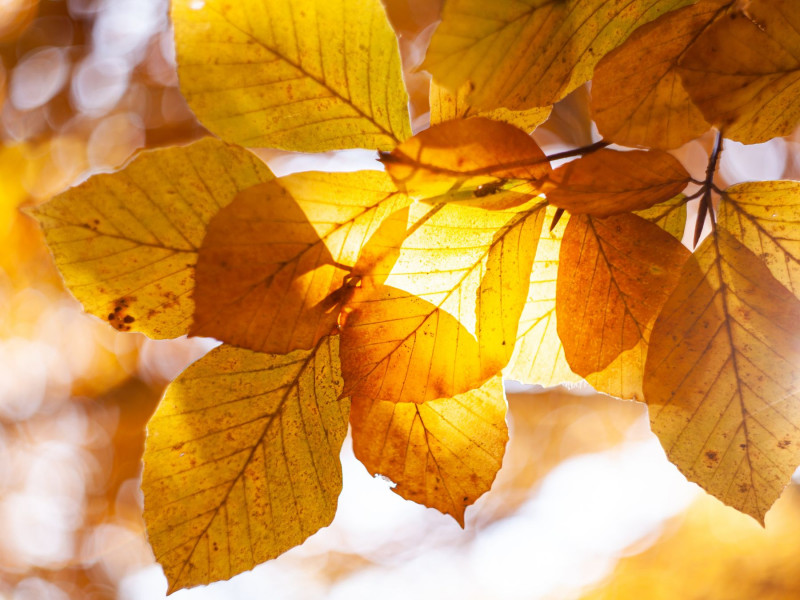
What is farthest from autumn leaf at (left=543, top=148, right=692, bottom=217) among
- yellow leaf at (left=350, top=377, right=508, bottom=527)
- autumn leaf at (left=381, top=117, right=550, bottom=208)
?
yellow leaf at (left=350, top=377, right=508, bottom=527)

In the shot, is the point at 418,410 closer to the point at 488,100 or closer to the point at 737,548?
the point at 488,100

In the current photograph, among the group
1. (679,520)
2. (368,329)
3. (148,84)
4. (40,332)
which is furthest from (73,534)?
(368,329)

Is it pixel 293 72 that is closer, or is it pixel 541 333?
pixel 293 72

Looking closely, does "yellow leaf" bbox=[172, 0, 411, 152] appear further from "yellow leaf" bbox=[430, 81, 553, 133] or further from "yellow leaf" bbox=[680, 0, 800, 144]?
"yellow leaf" bbox=[680, 0, 800, 144]

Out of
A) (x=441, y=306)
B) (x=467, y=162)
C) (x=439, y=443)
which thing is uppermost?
(x=467, y=162)

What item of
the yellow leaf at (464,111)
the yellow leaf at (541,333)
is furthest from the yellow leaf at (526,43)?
the yellow leaf at (541,333)

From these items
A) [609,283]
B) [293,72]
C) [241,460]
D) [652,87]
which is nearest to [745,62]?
[652,87]

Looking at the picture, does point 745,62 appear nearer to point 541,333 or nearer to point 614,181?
point 614,181

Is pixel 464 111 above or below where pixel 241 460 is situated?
above

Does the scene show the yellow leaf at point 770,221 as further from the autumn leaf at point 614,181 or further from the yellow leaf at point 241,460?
the yellow leaf at point 241,460
